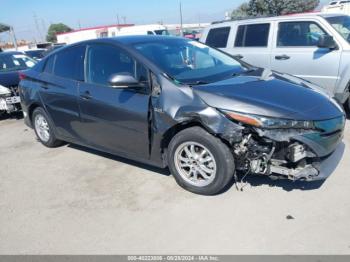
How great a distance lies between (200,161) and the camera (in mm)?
3852

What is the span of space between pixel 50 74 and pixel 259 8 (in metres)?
27.4

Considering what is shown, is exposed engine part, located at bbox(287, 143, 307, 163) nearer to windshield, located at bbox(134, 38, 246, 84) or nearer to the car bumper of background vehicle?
the car bumper of background vehicle

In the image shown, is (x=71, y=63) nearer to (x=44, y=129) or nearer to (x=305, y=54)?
(x=44, y=129)

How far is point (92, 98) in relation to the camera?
4.61m

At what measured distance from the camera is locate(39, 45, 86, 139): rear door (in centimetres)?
493

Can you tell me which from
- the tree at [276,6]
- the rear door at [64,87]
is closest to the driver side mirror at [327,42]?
the rear door at [64,87]

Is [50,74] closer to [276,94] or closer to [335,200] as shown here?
[276,94]

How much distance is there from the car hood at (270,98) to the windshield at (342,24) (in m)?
2.70

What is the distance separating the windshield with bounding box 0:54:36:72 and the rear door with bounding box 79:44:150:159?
5.58 meters

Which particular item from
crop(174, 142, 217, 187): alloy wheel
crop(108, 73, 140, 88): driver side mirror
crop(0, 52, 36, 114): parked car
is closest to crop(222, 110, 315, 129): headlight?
crop(174, 142, 217, 187): alloy wheel

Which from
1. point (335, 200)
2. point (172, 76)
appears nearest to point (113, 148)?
point (172, 76)

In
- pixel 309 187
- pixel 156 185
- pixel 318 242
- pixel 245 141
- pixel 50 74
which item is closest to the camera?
pixel 318 242

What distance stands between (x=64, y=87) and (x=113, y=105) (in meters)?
1.12

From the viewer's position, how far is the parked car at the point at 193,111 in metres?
3.54
